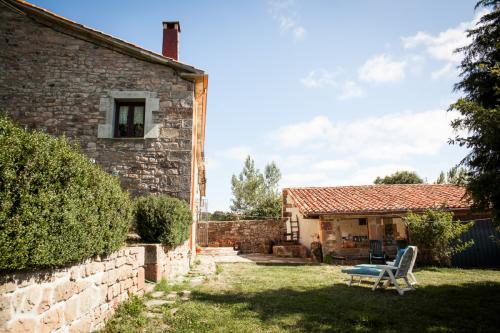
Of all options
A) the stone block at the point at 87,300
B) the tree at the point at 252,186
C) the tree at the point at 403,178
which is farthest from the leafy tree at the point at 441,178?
the stone block at the point at 87,300

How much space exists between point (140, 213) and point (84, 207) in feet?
9.42

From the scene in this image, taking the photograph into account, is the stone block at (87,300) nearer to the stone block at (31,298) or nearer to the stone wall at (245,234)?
the stone block at (31,298)

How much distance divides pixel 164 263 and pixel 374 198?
11302mm

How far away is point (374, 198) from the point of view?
14219 mm

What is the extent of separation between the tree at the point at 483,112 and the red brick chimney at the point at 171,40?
8132 mm

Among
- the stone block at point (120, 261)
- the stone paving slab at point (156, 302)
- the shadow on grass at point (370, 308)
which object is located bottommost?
the shadow on grass at point (370, 308)

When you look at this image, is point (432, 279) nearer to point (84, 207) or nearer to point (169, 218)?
point (169, 218)

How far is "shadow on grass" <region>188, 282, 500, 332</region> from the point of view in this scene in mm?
4090

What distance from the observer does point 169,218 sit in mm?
6062

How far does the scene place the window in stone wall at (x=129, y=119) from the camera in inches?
328

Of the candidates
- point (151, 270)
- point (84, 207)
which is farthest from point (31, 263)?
point (151, 270)

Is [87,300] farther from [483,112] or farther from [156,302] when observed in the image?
[483,112]

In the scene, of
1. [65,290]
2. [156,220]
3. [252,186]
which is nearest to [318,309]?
[156,220]

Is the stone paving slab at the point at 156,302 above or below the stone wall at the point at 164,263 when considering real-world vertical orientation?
below
